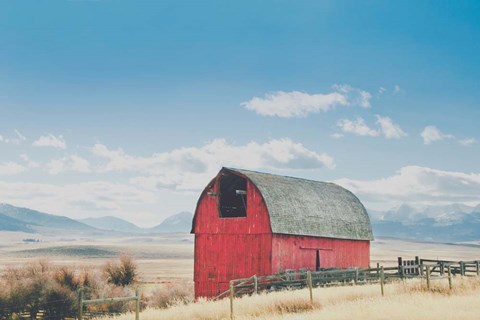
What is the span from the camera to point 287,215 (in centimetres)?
3641

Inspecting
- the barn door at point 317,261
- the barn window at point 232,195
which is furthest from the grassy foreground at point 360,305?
the barn window at point 232,195

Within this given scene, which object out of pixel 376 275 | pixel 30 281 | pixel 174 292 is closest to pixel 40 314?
pixel 30 281

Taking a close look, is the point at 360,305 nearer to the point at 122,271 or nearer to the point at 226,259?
the point at 226,259

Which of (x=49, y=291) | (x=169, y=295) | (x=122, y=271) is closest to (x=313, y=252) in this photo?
(x=169, y=295)

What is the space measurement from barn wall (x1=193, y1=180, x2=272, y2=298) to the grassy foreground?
21.7 ft

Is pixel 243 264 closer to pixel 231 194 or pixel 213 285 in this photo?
pixel 213 285

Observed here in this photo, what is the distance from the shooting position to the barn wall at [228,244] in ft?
116

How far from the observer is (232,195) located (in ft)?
134

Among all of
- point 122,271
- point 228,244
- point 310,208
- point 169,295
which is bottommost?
point 169,295

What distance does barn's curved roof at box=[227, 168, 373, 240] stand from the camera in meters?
36.1

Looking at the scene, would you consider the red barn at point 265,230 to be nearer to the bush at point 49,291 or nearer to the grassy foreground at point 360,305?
the grassy foreground at point 360,305

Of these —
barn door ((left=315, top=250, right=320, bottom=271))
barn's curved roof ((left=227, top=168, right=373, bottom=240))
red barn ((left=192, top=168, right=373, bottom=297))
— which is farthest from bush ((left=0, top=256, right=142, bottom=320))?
barn's curved roof ((left=227, top=168, right=373, bottom=240))

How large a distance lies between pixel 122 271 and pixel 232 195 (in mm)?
13062

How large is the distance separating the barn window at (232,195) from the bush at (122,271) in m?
11.0
